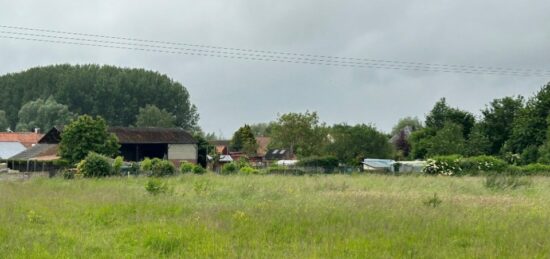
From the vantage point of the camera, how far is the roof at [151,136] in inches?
2817

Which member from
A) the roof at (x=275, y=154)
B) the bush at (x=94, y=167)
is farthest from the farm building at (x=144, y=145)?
the roof at (x=275, y=154)

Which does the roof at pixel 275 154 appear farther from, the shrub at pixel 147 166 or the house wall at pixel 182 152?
the shrub at pixel 147 166

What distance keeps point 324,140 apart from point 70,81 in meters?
Answer: 71.6

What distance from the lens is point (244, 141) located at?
111 metres

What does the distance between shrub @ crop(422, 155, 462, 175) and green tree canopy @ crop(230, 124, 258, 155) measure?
57921mm

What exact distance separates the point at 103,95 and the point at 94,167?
9462 cm

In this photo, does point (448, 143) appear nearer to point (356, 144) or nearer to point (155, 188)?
point (356, 144)

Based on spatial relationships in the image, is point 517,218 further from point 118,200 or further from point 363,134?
point 363,134

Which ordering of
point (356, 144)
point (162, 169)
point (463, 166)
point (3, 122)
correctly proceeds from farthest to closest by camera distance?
1. point (3, 122)
2. point (356, 144)
3. point (463, 166)
4. point (162, 169)

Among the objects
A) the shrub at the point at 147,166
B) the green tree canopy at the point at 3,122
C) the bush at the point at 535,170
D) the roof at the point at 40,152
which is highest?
the green tree canopy at the point at 3,122

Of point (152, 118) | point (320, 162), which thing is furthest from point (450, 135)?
point (152, 118)

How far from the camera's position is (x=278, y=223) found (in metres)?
12.9

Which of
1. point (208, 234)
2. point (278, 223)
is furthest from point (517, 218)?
point (208, 234)

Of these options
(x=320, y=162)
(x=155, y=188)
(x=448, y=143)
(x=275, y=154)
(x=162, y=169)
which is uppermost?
(x=448, y=143)
